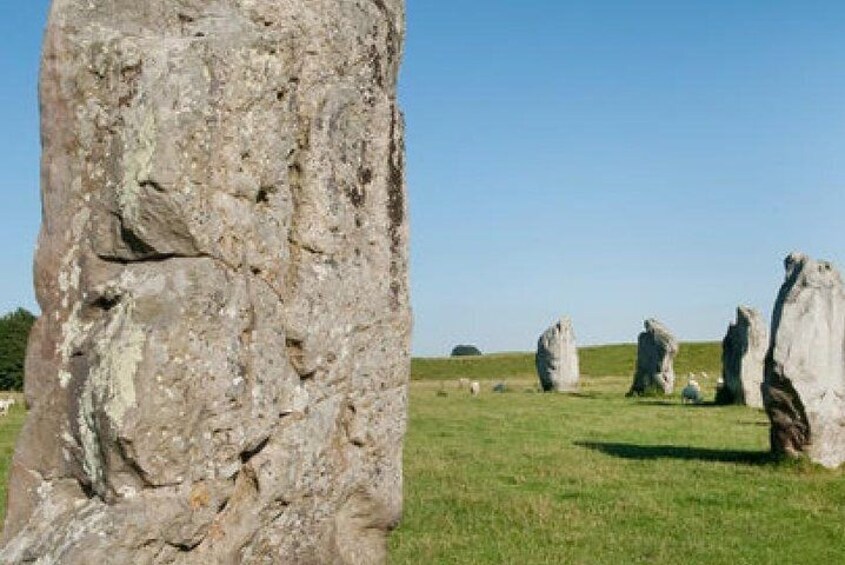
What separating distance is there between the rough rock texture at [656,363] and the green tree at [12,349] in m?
29.3

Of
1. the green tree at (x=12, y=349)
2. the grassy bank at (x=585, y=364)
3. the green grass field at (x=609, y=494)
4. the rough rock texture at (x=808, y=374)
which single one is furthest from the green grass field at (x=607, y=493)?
the grassy bank at (x=585, y=364)

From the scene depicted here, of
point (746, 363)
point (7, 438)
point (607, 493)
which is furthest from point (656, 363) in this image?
point (607, 493)

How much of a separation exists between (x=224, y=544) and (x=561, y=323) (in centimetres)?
3591

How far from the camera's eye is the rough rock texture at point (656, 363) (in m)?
38.2

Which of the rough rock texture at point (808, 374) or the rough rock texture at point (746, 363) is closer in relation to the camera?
the rough rock texture at point (808, 374)

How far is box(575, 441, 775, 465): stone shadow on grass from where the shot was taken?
18.4 m

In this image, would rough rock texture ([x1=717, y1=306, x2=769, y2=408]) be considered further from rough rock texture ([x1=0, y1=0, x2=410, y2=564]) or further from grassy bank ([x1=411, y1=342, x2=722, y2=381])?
rough rock texture ([x1=0, y1=0, x2=410, y2=564])

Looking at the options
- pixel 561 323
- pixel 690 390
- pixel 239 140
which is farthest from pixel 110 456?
pixel 561 323

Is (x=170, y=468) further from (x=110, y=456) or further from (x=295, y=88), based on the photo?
(x=295, y=88)

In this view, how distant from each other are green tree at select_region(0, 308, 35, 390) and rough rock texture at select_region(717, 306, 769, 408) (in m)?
33.6

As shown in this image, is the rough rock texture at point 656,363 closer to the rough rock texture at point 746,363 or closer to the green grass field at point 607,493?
the rough rock texture at point 746,363

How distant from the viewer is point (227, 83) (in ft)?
21.6

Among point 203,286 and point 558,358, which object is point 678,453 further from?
point 558,358

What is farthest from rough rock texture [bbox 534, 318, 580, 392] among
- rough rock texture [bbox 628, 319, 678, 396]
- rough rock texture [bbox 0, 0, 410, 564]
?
rough rock texture [bbox 0, 0, 410, 564]
